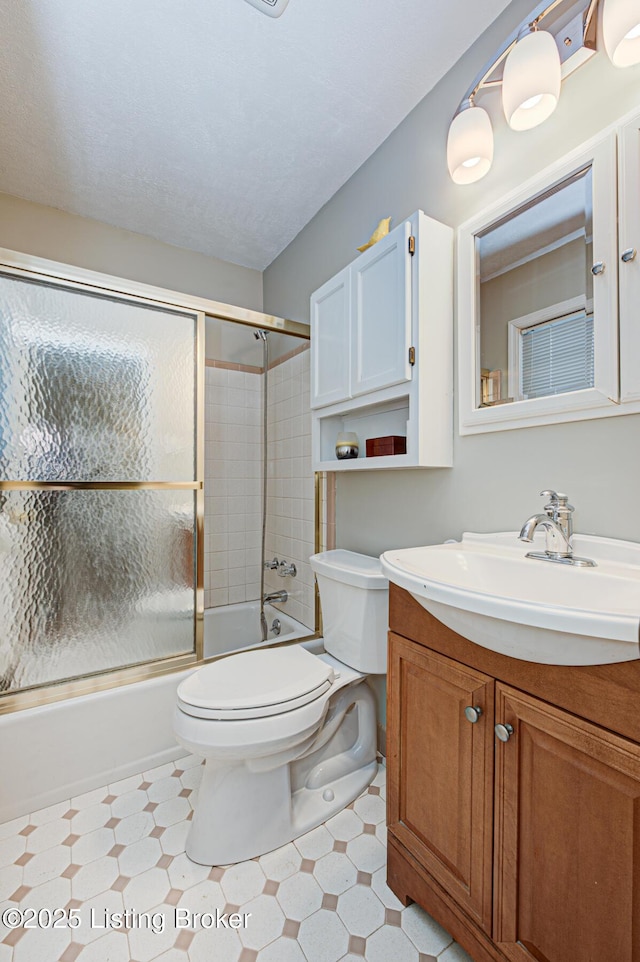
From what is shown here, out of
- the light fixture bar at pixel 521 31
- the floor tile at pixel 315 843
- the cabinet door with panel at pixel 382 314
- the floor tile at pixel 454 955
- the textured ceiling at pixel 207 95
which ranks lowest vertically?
the floor tile at pixel 315 843

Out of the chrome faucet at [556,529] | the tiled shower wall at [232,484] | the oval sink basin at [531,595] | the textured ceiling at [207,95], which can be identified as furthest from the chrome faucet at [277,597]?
the textured ceiling at [207,95]

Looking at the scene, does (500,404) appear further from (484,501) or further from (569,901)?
(569,901)

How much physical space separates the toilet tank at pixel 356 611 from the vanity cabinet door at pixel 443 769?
36 cm

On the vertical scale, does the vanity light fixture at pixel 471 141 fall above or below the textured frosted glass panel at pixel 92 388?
above

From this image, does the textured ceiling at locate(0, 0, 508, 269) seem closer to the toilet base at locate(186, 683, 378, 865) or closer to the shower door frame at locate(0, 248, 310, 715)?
the shower door frame at locate(0, 248, 310, 715)

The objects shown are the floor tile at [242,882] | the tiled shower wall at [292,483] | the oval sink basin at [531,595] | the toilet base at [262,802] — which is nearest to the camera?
the oval sink basin at [531,595]

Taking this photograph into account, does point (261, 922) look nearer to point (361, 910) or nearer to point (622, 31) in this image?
point (361, 910)

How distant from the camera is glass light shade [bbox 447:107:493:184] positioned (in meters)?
1.18

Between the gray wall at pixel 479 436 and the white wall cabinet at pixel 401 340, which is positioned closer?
the gray wall at pixel 479 436

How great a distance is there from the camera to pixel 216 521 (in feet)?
8.46

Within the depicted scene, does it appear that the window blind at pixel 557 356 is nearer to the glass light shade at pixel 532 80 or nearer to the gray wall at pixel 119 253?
the glass light shade at pixel 532 80

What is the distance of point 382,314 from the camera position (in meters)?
1.44

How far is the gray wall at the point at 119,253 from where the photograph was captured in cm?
203

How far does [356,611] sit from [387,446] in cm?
58
